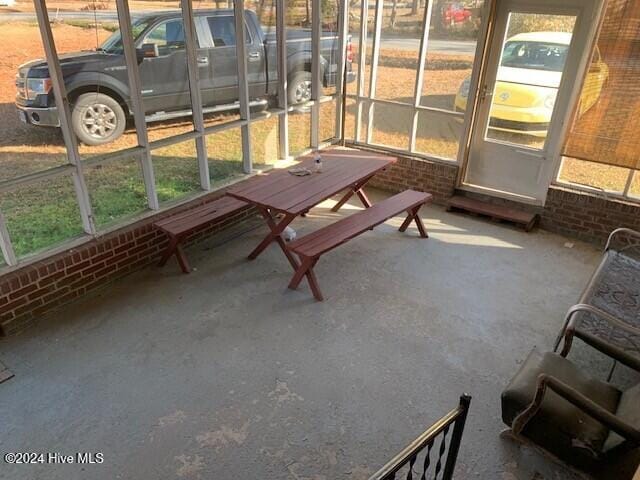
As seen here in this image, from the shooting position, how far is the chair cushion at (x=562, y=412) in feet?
6.97

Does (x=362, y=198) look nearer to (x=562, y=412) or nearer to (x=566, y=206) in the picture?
(x=566, y=206)

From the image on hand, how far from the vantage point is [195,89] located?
3.82m

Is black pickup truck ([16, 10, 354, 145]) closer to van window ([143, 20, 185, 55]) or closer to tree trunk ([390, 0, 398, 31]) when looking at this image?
van window ([143, 20, 185, 55])

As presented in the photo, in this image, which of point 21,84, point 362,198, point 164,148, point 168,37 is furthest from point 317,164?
point 21,84

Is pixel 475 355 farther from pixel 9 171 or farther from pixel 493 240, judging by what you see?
pixel 9 171

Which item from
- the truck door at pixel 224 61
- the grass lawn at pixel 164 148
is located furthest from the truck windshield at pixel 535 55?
the truck door at pixel 224 61

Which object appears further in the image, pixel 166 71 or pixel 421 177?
pixel 421 177

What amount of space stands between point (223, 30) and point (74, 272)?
7.61ft

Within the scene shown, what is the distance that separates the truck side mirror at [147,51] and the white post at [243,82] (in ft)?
2.64

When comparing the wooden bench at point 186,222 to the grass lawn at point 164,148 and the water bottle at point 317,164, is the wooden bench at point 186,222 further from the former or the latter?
the water bottle at point 317,164

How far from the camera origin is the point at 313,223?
471 centimetres

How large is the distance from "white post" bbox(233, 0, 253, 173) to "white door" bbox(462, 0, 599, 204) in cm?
236

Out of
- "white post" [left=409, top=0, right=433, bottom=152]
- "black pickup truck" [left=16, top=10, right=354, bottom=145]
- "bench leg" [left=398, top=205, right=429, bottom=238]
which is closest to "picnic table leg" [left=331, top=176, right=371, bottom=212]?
"bench leg" [left=398, top=205, right=429, bottom=238]

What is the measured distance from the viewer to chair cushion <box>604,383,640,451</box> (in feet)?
6.67
